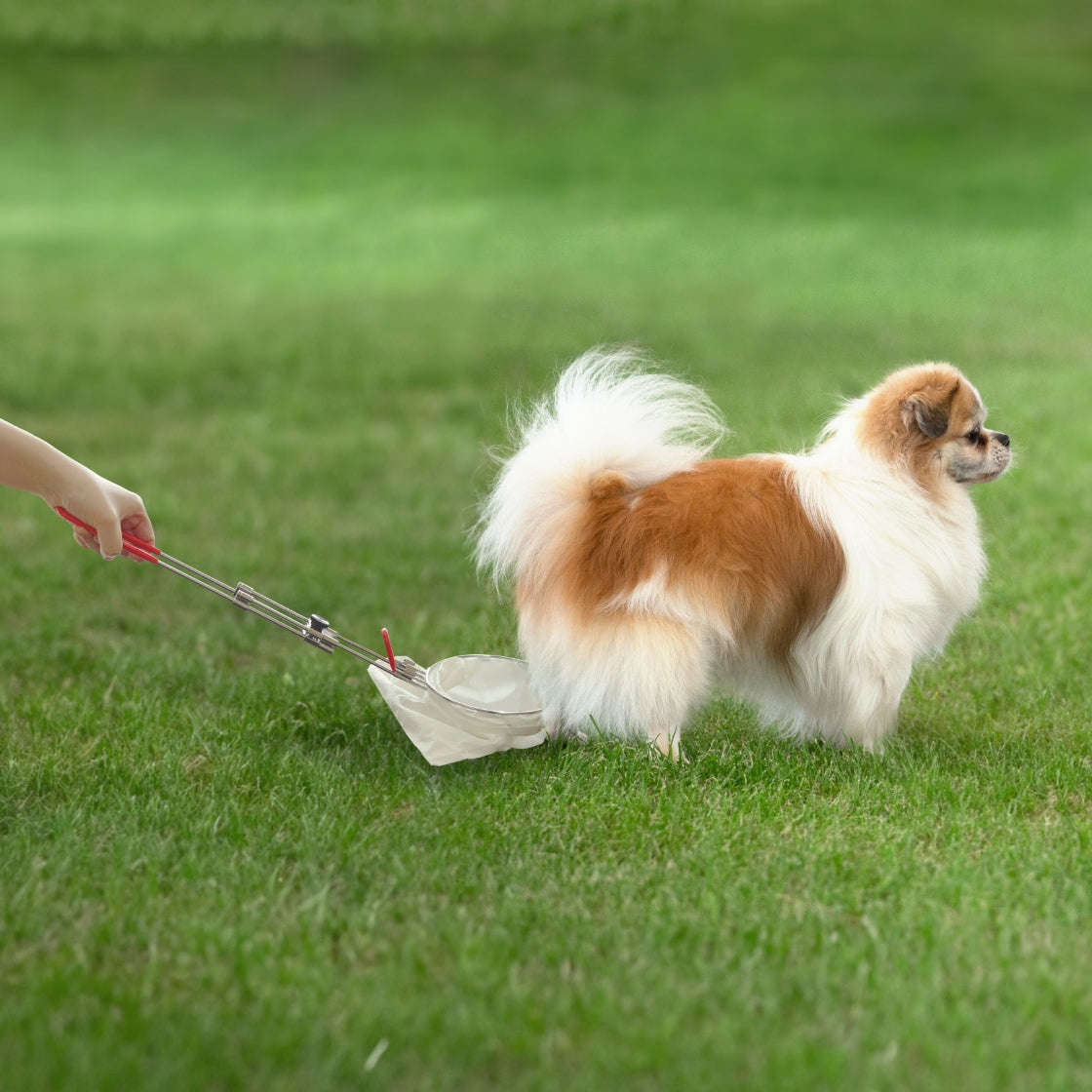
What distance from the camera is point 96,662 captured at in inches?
198

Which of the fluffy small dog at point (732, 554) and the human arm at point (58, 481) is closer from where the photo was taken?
the human arm at point (58, 481)

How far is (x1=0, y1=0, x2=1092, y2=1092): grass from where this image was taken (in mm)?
2615

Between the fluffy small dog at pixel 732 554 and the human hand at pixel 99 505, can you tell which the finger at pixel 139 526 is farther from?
the fluffy small dog at pixel 732 554

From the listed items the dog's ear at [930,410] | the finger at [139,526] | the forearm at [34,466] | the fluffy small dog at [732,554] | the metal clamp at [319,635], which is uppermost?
the dog's ear at [930,410]

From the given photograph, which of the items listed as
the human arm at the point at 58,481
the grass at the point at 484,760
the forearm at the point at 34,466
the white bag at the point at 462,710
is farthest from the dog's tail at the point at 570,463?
the forearm at the point at 34,466

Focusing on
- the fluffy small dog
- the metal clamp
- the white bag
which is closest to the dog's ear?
the fluffy small dog

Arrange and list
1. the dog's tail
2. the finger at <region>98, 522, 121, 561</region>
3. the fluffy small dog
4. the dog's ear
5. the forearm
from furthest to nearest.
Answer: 1. the dog's ear
2. the dog's tail
3. the fluffy small dog
4. the finger at <region>98, 522, 121, 561</region>
5. the forearm

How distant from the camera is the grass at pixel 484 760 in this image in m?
2.62

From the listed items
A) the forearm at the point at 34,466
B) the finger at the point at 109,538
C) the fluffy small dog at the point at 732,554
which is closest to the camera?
the forearm at the point at 34,466

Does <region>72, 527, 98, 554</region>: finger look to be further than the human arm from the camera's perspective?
Yes

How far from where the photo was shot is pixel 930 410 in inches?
155

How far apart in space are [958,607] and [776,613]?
2.00 feet

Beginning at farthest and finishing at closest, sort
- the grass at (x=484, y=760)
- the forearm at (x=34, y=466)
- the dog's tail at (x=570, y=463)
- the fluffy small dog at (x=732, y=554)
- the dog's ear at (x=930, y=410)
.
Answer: the dog's ear at (x=930, y=410)
the dog's tail at (x=570, y=463)
the fluffy small dog at (x=732, y=554)
the forearm at (x=34, y=466)
the grass at (x=484, y=760)

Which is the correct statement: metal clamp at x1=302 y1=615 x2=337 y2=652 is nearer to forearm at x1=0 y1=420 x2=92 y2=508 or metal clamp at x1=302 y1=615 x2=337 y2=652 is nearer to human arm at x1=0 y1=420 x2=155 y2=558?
human arm at x1=0 y1=420 x2=155 y2=558
